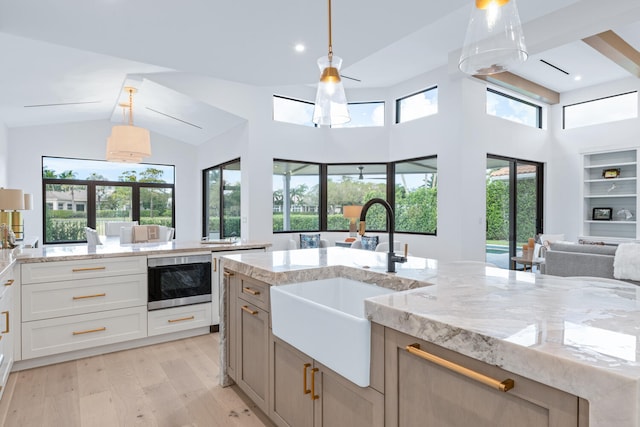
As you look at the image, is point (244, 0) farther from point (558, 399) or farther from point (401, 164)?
point (401, 164)

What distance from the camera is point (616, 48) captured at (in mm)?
4863

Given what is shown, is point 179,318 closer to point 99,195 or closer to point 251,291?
point 251,291

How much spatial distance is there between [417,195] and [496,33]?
530 cm

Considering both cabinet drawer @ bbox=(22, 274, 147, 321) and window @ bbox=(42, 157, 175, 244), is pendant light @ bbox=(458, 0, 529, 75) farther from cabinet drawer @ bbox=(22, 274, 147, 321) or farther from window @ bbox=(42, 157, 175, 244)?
window @ bbox=(42, 157, 175, 244)

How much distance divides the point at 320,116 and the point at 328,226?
17.0ft

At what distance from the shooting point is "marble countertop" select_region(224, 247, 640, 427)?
0.70 meters

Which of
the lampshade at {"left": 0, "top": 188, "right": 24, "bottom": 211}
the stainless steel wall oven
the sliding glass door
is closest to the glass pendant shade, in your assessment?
the stainless steel wall oven

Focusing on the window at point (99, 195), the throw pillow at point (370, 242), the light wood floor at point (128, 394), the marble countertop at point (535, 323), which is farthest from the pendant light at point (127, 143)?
the marble countertop at point (535, 323)

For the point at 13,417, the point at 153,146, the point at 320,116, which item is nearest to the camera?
the point at 13,417

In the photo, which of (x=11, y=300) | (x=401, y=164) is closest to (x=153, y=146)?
(x=401, y=164)

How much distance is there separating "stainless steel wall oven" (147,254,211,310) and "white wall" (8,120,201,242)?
530cm

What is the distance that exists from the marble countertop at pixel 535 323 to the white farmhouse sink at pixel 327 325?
0.09 m

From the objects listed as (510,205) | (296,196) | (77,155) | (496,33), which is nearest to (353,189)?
(296,196)

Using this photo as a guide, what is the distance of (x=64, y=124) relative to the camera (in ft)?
24.2
